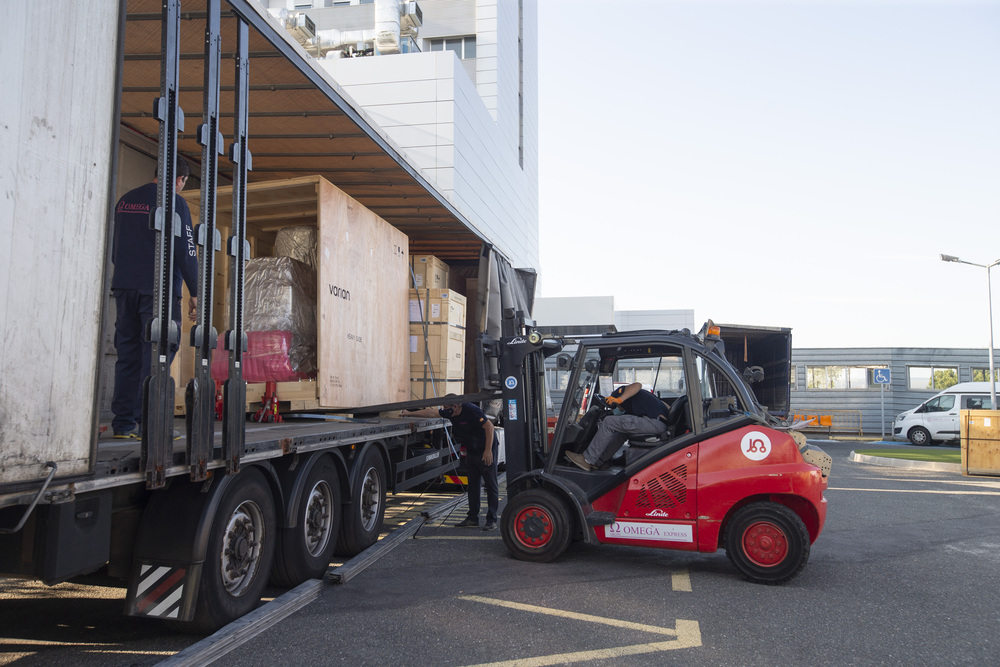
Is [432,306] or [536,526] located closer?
[536,526]

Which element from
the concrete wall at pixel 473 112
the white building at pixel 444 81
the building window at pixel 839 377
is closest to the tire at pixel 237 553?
the concrete wall at pixel 473 112

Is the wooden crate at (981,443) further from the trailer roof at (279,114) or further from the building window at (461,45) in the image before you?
the building window at (461,45)

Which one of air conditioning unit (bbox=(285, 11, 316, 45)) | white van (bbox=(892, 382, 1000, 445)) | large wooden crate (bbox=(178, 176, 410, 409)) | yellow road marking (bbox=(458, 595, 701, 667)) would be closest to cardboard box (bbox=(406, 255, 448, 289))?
large wooden crate (bbox=(178, 176, 410, 409))

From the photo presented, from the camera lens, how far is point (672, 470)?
18.0 ft

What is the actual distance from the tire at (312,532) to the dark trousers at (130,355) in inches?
47.7

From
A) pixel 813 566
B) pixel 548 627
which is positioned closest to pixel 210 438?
pixel 548 627

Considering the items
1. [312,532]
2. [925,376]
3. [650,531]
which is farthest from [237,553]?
[925,376]

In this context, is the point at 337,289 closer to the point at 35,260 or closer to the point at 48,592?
the point at 48,592

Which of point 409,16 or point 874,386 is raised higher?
point 409,16

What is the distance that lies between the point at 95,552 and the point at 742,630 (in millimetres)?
3425

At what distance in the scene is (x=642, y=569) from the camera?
5746 millimetres

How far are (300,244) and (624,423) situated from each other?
3.18 m

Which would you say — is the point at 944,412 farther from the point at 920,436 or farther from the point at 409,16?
the point at 409,16

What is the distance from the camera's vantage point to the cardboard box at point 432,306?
321 inches
